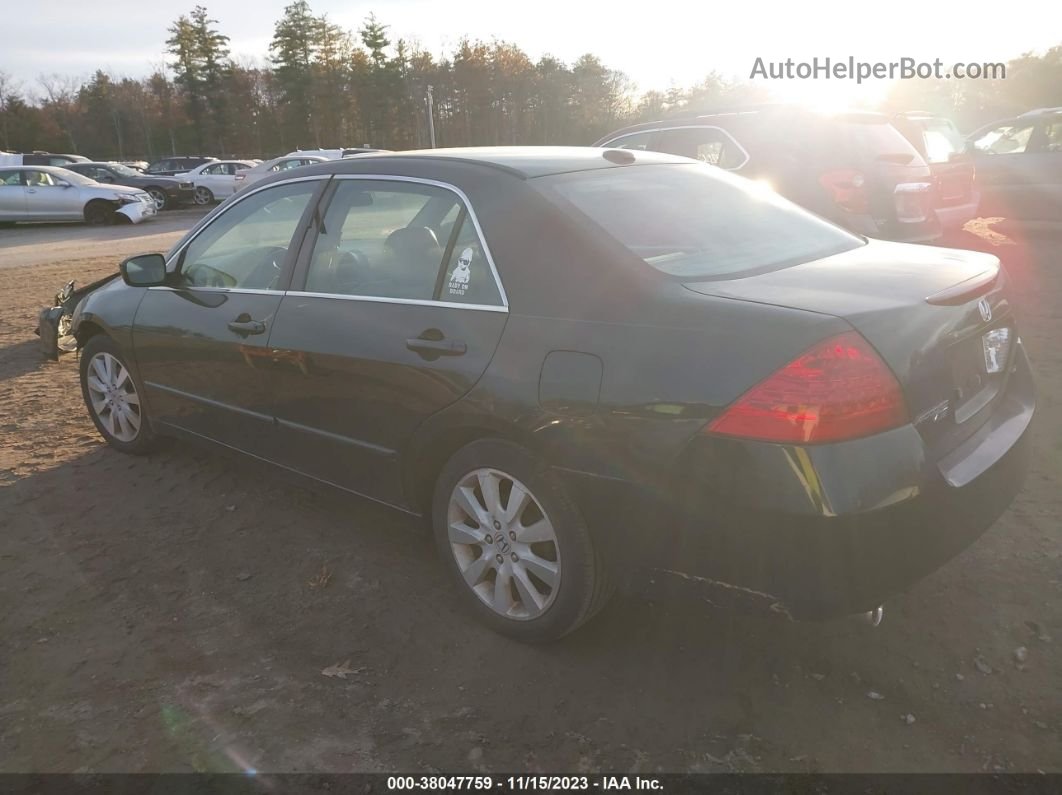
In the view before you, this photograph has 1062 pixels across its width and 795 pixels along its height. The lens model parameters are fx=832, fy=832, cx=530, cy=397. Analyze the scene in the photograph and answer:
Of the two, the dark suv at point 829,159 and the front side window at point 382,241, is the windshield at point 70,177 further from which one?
Result: the front side window at point 382,241

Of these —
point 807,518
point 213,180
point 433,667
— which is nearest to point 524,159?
point 807,518

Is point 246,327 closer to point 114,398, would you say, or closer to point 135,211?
point 114,398

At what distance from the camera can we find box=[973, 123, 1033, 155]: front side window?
38.4 ft

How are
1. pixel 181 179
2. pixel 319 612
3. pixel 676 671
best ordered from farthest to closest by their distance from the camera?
pixel 181 179
pixel 319 612
pixel 676 671

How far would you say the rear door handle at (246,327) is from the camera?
3.58m

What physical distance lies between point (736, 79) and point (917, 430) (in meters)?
47.3

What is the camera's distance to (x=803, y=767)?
90.0 inches

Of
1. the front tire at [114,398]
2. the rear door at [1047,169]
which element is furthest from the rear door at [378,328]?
the rear door at [1047,169]

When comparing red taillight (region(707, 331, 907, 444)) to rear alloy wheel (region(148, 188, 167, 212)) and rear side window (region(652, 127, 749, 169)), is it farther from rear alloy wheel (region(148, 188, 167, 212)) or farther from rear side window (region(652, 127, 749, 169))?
rear alloy wheel (region(148, 188, 167, 212))

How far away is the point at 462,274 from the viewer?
2.92m

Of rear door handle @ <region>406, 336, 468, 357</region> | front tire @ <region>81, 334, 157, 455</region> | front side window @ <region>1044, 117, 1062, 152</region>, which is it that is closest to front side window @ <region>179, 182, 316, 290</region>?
front tire @ <region>81, 334, 157, 455</region>

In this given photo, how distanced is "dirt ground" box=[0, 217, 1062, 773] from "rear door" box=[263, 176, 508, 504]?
0.40 meters

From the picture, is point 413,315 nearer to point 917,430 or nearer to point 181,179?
point 917,430

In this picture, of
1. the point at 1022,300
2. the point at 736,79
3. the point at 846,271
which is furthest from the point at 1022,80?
the point at 846,271
